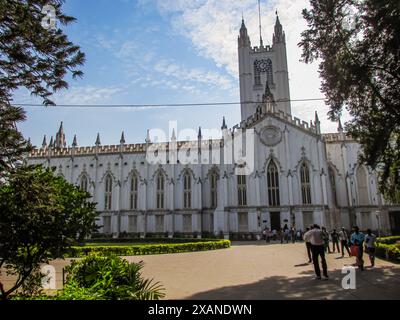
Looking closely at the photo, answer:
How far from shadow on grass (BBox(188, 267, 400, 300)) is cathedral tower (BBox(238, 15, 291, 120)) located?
151 ft

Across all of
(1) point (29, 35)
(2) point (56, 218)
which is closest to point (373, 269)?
(2) point (56, 218)

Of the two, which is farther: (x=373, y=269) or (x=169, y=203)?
(x=169, y=203)

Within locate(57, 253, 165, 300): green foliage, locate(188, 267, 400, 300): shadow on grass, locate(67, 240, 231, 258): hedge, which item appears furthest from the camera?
locate(67, 240, 231, 258): hedge

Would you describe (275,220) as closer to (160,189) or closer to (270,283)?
(160,189)

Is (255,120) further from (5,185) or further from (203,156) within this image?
(5,185)

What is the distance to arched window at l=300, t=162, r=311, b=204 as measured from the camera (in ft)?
123

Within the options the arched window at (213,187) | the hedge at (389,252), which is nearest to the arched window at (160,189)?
the arched window at (213,187)

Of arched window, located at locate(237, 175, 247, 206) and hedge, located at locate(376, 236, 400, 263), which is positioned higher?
arched window, located at locate(237, 175, 247, 206)

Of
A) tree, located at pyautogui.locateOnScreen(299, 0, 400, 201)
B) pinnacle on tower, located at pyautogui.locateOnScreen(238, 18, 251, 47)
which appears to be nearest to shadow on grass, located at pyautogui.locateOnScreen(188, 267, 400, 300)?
tree, located at pyautogui.locateOnScreen(299, 0, 400, 201)

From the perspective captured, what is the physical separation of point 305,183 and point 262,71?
2740 centimetres

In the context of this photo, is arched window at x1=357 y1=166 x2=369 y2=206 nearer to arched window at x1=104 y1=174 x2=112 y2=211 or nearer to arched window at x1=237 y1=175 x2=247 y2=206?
arched window at x1=237 y1=175 x2=247 y2=206

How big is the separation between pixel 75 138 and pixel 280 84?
36.2 metres
